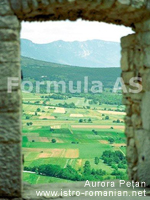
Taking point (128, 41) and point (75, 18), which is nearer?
point (75, 18)

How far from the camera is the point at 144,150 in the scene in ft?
14.7

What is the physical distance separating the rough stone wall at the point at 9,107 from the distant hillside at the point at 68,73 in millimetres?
12217

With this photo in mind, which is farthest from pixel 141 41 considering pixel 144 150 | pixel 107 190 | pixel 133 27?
pixel 107 190

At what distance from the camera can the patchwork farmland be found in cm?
1053

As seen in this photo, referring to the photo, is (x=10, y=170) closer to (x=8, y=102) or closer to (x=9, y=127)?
(x=9, y=127)

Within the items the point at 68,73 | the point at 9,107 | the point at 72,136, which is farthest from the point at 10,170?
the point at 68,73

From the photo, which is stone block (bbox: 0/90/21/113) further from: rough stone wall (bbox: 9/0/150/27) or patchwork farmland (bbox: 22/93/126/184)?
patchwork farmland (bbox: 22/93/126/184)

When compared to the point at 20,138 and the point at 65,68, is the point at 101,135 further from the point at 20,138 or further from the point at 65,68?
the point at 20,138

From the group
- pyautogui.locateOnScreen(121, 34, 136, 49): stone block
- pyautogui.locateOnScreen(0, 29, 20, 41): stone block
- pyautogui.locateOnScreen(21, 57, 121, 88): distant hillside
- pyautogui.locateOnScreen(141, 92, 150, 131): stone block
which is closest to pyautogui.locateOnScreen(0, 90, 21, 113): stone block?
pyautogui.locateOnScreen(0, 29, 20, 41): stone block

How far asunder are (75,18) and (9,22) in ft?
3.27

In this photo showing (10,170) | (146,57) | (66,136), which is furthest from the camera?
(66,136)

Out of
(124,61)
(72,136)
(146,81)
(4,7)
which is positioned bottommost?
(72,136)

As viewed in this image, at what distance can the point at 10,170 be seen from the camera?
391 cm

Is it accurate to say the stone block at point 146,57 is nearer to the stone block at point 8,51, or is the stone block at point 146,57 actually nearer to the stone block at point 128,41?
the stone block at point 128,41
